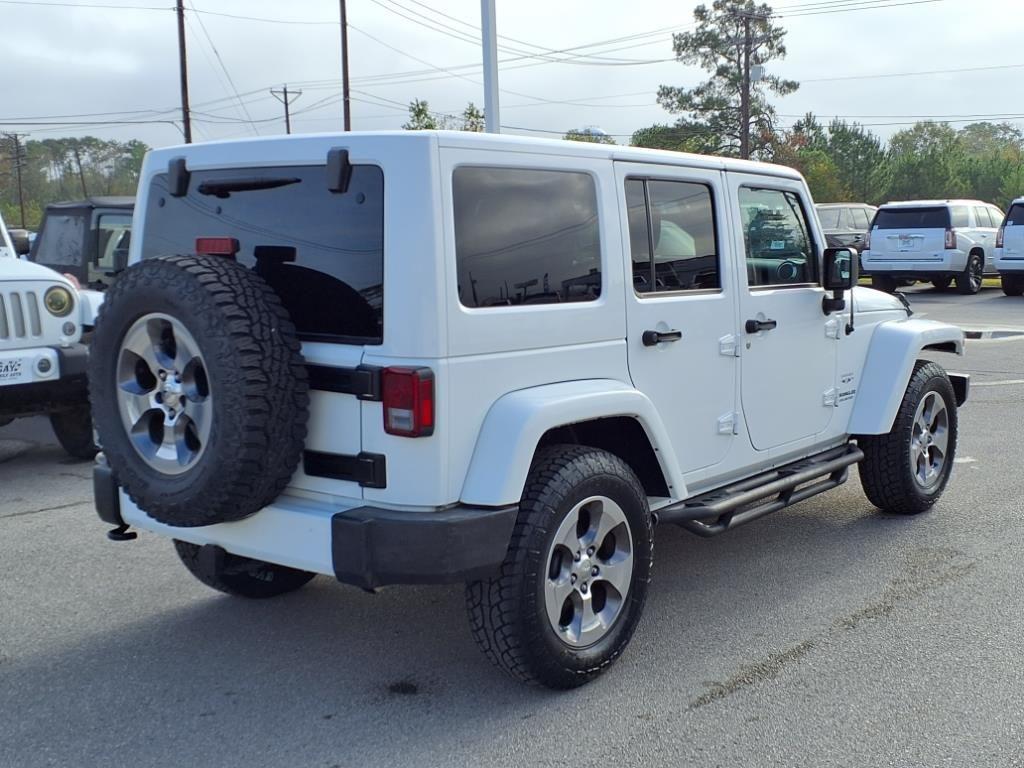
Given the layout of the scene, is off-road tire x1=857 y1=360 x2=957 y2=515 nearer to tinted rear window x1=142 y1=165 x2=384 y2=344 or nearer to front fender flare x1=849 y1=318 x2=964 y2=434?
front fender flare x1=849 y1=318 x2=964 y2=434

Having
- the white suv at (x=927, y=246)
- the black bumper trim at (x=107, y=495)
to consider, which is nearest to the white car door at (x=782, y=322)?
the black bumper trim at (x=107, y=495)

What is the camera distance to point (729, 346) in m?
4.68

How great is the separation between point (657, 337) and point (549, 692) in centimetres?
142

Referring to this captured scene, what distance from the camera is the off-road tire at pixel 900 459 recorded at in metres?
5.82

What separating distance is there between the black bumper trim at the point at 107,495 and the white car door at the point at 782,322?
268 cm

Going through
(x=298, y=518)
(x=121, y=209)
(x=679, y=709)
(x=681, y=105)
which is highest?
(x=681, y=105)

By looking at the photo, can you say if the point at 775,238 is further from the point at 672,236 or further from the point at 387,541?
the point at 387,541

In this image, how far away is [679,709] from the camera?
12.2 feet

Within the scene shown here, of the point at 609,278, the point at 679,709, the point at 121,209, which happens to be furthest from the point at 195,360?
the point at 121,209

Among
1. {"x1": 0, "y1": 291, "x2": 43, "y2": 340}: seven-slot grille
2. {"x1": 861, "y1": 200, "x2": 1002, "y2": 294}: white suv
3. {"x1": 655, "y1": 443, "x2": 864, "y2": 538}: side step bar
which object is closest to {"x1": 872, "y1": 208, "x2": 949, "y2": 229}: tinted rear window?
{"x1": 861, "y1": 200, "x2": 1002, "y2": 294}: white suv

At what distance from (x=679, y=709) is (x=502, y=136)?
2.08 meters

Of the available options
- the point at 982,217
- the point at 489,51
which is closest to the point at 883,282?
the point at 982,217

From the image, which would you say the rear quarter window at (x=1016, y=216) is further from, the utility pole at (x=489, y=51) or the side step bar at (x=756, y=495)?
the side step bar at (x=756, y=495)

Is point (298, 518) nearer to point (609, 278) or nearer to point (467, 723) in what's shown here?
point (467, 723)
